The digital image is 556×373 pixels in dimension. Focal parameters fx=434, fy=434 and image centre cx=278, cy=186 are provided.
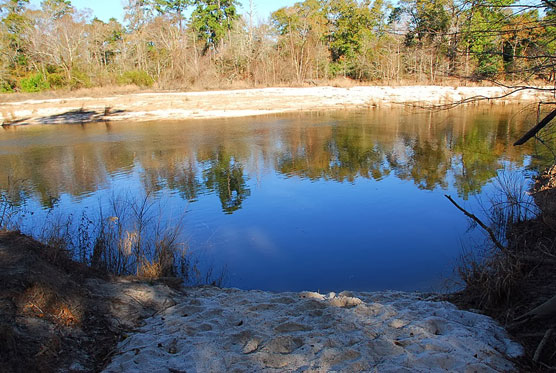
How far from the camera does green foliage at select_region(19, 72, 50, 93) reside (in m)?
39.9

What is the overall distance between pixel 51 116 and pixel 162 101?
298 inches

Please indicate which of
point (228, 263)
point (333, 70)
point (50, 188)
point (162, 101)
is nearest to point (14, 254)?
point (228, 263)

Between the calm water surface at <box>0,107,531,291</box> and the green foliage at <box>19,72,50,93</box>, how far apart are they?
17155mm

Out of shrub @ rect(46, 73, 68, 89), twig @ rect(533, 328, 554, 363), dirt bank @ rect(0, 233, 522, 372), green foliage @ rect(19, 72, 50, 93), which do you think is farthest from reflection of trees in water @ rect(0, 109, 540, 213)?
green foliage @ rect(19, 72, 50, 93)

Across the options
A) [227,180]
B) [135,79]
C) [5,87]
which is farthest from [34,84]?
[227,180]

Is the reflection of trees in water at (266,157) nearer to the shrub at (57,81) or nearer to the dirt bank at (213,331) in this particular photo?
the dirt bank at (213,331)

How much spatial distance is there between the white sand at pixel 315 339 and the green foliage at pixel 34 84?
4183 cm

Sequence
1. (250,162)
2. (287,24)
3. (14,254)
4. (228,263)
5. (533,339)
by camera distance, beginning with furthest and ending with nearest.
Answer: (287,24) → (250,162) → (228,263) → (14,254) → (533,339)

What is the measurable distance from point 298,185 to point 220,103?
2067 cm

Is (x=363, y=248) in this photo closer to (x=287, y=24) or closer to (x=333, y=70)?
(x=333, y=70)

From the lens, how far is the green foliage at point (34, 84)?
39.9 metres

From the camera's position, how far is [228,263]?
7.46 metres

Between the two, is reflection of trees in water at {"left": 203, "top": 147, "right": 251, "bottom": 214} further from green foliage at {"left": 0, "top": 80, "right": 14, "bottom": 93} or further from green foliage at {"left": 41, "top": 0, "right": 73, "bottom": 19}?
green foliage at {"left": 41, "top": 0, "right": 73, "bottom": 19}

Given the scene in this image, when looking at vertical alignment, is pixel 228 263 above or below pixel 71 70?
below
